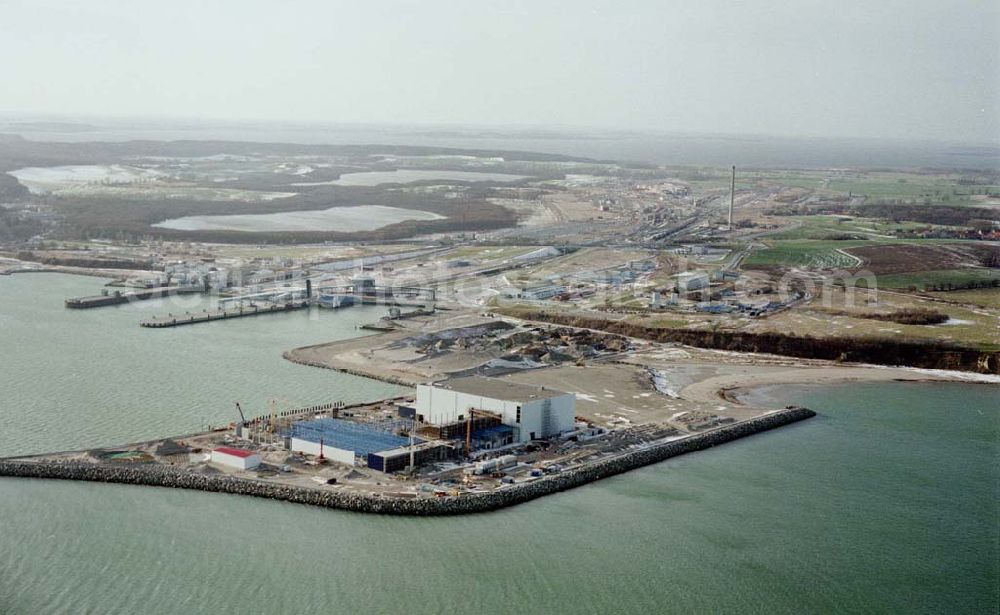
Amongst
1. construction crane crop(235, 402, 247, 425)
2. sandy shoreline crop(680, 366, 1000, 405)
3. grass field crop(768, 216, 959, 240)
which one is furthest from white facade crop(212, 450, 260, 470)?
grass field crop(768, 216, 959, 240)

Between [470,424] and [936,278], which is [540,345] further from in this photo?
[936,278]

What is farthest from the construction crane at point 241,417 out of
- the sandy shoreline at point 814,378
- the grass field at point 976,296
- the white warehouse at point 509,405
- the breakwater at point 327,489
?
the grass field at point 976,296

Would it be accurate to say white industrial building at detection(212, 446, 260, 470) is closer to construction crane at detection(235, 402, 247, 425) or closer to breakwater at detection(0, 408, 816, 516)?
breakwater at detection(0, 408, 816, 516)

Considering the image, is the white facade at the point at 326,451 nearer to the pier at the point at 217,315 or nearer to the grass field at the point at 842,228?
the pier at the point at 217,315

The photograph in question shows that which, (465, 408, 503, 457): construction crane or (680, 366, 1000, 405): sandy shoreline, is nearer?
(465, 408, 503, 457): construction crane

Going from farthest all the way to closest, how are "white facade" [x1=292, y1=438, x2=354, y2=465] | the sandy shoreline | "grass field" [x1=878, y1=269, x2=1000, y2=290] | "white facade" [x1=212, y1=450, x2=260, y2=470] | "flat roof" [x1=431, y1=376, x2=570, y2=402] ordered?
1. "grass field" [x1=878, y1=269, x2=1000, y2=290]
2. the sandy shoreline
3. "flat roof" [x1=431, y1=376, x2=570, y2=402]
4. "white facade" [x1=292, y1=438, x2=354, y2=465]
5. "white facade" [x1=212, y1=450, x2=260, y2=470]

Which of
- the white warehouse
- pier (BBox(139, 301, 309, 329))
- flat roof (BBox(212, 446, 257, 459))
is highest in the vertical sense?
the white warehouse
